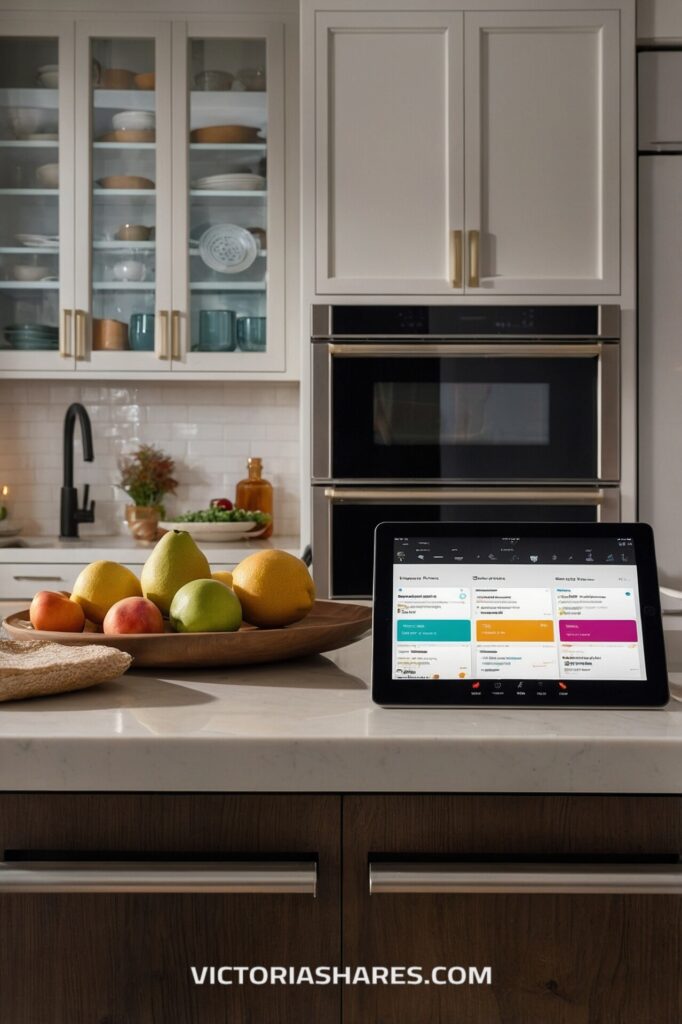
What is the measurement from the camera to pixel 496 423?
112 inches

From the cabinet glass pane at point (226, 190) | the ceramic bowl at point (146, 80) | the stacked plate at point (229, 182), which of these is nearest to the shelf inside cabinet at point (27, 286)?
the cabinet glass pane at point (226, 190)

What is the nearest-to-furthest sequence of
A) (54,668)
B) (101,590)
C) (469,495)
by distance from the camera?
(54,668) < (101,590) < (469,495)

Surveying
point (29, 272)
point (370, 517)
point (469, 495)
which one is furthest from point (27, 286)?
point (469, 495)

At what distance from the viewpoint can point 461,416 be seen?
283cm

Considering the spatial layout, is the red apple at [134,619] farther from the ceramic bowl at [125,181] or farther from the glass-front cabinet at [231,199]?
the ceramic bowl at [125,181]

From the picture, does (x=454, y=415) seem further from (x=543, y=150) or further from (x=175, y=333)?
(x=175, y=333)

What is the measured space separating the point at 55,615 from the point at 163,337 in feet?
7.23

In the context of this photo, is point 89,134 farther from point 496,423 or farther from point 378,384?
point 496,423
